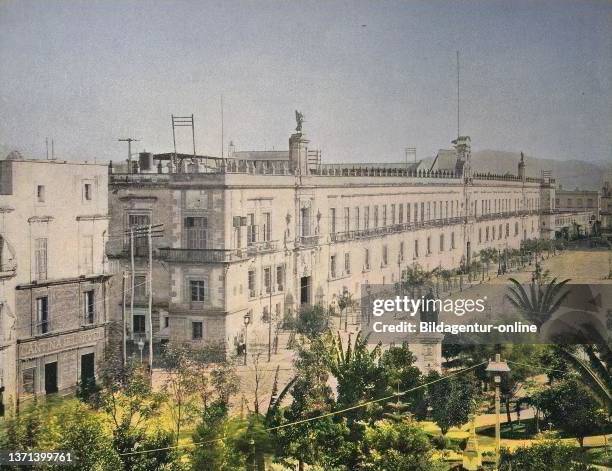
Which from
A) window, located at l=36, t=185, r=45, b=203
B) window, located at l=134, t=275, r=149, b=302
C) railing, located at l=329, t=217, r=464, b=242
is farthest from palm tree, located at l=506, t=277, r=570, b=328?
window, located at l=36, t=185, r=45, b=203

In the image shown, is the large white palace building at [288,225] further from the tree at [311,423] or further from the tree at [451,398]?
the tree at [451,398]

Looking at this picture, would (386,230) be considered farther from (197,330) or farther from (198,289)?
(197,330)

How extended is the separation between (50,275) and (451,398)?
410 centimetres

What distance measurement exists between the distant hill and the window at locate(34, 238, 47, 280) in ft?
13.2

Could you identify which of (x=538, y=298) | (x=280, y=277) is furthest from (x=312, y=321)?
(x=538, y=298)

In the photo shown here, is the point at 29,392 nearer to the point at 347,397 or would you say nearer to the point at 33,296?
the point at 33,296

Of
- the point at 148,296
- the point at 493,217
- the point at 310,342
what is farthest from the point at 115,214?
the point at 493,217

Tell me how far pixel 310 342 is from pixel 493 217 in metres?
2.46

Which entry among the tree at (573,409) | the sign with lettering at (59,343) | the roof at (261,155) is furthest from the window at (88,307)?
the tree at (573,409)

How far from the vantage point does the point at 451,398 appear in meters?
9.77

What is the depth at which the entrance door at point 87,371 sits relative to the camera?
9711 mm

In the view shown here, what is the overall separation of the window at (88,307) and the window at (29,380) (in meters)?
0.72

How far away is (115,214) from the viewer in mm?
9602

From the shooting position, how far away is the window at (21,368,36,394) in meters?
9.35
